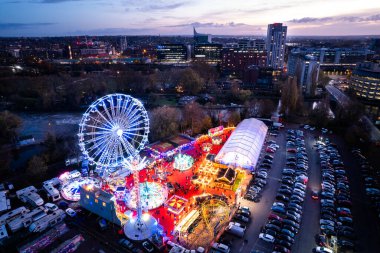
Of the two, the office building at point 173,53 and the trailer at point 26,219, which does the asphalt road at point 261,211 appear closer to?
the trailer at point 26,219

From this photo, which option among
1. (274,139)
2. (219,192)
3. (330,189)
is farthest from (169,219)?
(274,139)

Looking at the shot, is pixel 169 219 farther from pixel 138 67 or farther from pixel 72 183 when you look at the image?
pixel 138 67

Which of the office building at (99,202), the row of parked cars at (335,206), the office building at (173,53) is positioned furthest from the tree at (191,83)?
the office building at (173,53)

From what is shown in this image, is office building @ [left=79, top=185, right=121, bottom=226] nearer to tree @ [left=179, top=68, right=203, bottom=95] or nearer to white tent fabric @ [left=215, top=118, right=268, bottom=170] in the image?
white tent fabric @ [left=215, top=118, right=268, bottom=170]

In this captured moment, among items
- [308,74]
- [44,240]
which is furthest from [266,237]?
[308,74]

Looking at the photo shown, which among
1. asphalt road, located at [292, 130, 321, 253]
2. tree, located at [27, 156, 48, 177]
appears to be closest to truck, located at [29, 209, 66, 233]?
tree, located at [27, 156, 48, 177]

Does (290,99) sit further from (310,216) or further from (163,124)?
(310,216)
